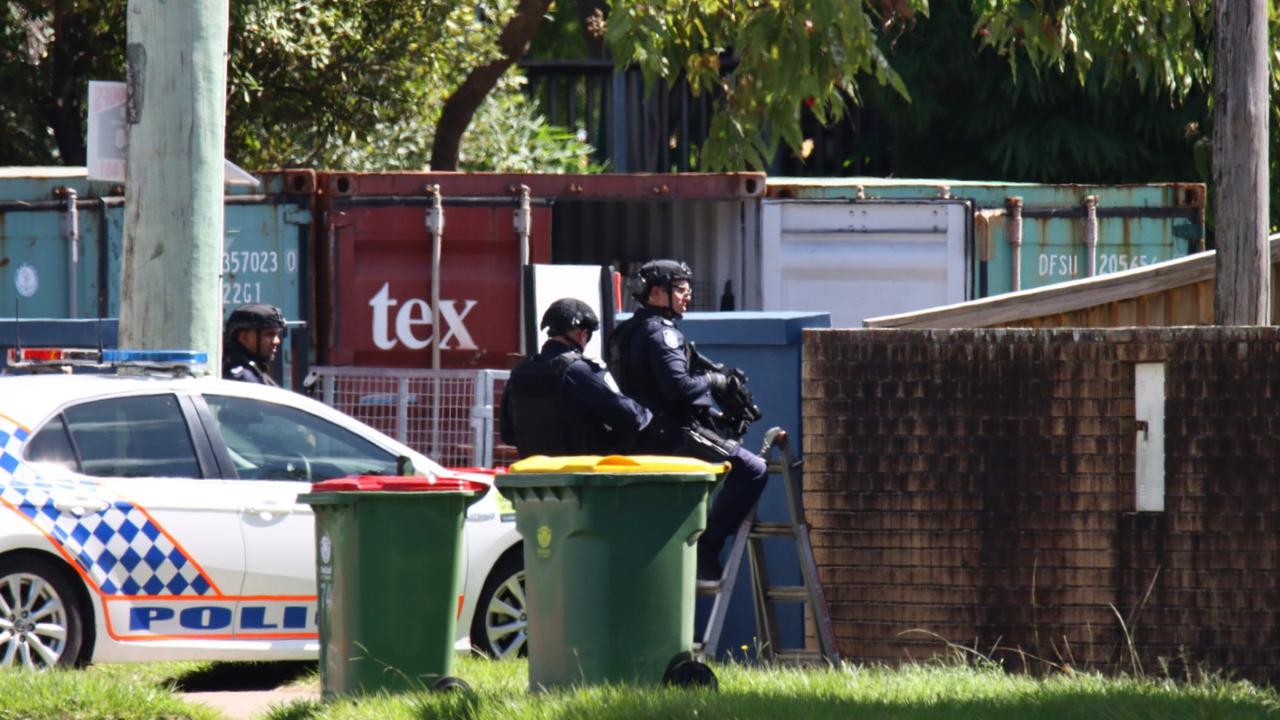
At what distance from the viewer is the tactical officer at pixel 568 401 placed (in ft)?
26.9

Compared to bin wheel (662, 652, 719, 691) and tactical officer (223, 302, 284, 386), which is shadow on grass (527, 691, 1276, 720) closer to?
bin wheel (662, 652, 719, 691)

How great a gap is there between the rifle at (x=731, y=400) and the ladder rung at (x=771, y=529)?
0.43m

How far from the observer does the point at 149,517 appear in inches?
332

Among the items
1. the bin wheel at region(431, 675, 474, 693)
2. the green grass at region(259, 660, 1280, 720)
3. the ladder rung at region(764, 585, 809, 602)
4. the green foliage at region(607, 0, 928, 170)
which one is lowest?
the bin wheel at region(431, 675, 474, 693)

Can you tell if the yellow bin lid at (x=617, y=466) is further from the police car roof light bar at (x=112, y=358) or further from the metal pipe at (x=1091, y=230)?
the metal pipe at (x=1091, y=230)

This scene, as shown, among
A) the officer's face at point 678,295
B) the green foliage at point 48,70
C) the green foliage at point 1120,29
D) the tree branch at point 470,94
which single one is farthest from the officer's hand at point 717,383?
the tree branch at point 470,94

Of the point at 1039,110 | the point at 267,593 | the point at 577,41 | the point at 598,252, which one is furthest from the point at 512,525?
the point at 577,41

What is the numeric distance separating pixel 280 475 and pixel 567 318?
160 centimetres

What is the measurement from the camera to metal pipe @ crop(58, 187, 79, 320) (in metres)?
13.3

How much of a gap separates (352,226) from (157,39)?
4291mm

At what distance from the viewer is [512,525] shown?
9258 millimetres

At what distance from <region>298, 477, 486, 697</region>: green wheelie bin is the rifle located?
4.69 ft

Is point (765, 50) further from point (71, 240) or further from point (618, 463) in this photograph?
point (618, 463)

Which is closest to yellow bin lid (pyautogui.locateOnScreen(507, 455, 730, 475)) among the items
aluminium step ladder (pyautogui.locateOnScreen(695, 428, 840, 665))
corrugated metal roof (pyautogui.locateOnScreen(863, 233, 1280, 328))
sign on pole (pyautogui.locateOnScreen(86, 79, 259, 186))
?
aluminium step ladder (pyautogui.locateOnScreen(695, 428, 840, 665))
